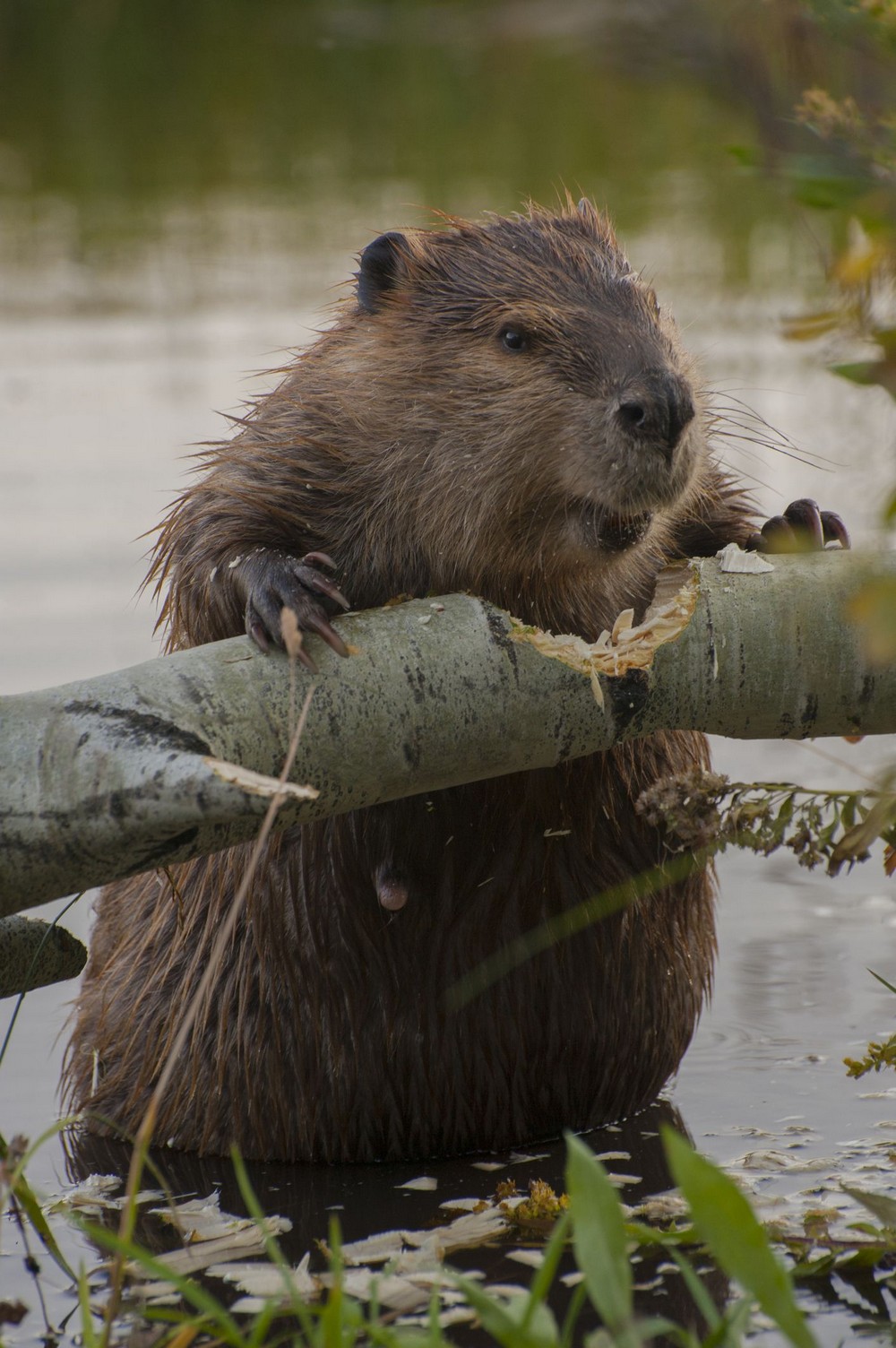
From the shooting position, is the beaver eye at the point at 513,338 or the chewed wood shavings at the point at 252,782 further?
the beaver eye at the point at 513,338

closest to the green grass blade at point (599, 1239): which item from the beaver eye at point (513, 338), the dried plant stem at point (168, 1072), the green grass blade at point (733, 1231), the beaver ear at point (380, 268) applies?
the green grass blade at point (733, 1231)

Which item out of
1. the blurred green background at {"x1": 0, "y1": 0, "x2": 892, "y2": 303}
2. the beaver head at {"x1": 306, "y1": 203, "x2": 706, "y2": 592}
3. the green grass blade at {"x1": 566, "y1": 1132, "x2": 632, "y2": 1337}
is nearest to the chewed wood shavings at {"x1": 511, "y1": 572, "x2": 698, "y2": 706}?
the beaver head at {"x1": 306, "y1": 203, "x2": 706, "y2": 592}

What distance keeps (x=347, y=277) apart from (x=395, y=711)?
6.34 m

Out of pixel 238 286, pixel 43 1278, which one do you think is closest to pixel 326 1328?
pixel 43 1278

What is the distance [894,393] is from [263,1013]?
151cm

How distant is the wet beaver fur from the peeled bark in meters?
0.25

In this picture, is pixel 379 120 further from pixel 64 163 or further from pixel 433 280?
pixel 433 280

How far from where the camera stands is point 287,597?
213cm

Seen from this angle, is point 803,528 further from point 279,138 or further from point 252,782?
point 279,138

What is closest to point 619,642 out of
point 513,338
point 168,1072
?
point 513,338

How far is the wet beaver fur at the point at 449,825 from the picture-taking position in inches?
95.2

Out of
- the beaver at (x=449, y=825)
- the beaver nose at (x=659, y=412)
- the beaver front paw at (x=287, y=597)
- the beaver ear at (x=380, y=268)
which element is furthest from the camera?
the beaver ear at (x=380, y=268)

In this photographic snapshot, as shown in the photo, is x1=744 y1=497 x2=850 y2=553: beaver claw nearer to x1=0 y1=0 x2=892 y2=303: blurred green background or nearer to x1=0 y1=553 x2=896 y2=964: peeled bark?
x1=0 y1=553 x2=896 y2=964: peeled bark

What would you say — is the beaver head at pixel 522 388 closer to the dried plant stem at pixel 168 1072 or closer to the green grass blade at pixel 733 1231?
the dried plant stem at pixel 168 1072
